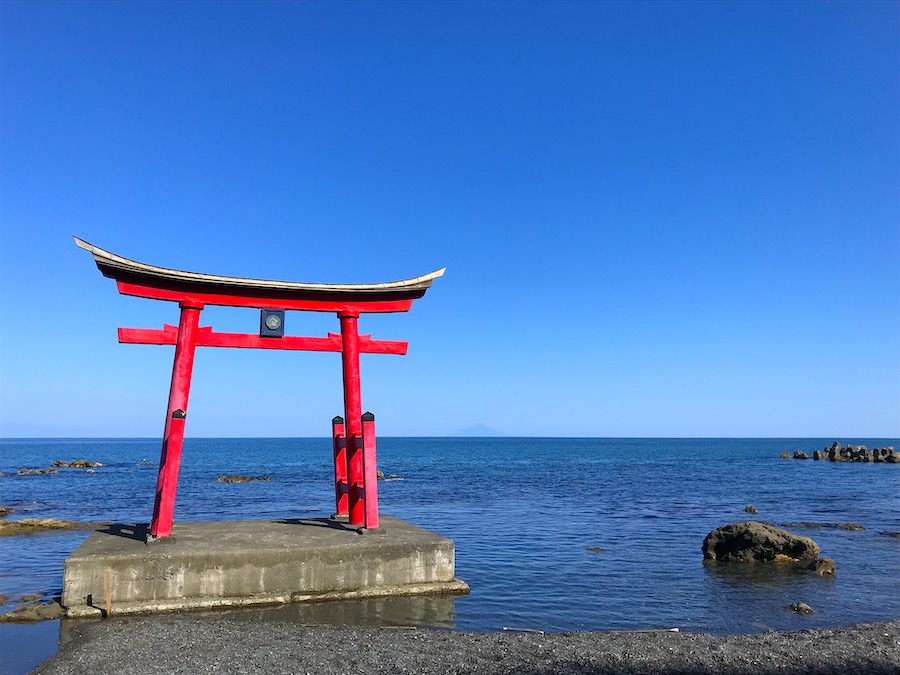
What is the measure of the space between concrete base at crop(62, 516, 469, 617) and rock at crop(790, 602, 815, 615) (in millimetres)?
6968

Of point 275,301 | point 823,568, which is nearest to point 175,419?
point 275,301

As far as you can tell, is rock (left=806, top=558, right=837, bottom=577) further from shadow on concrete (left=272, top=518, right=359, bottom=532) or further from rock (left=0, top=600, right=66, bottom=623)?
rock (left=0, top=600, right=66, bottom=623)

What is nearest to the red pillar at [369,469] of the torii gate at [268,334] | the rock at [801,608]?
the torii gate at [268,334]

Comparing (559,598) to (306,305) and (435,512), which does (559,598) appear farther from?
(435,512)

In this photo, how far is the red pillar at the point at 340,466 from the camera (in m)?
14.8

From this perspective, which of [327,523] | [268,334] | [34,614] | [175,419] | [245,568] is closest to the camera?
[34,614]

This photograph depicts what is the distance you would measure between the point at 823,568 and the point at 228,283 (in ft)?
54.4

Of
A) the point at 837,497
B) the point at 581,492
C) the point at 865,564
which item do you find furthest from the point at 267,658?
the point at 837,497

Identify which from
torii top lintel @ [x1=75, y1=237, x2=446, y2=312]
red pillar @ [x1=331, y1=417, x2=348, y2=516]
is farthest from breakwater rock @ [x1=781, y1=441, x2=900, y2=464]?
torii top lintel @ [x1=75, y1=237, x2=446, y2=312]

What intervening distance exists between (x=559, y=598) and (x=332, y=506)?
20.8 meters

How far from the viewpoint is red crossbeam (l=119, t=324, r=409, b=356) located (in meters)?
12.5

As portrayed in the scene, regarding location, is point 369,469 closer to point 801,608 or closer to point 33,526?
point 801,608

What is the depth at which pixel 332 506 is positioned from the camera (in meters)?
32.5

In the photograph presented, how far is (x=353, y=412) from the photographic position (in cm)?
1349
